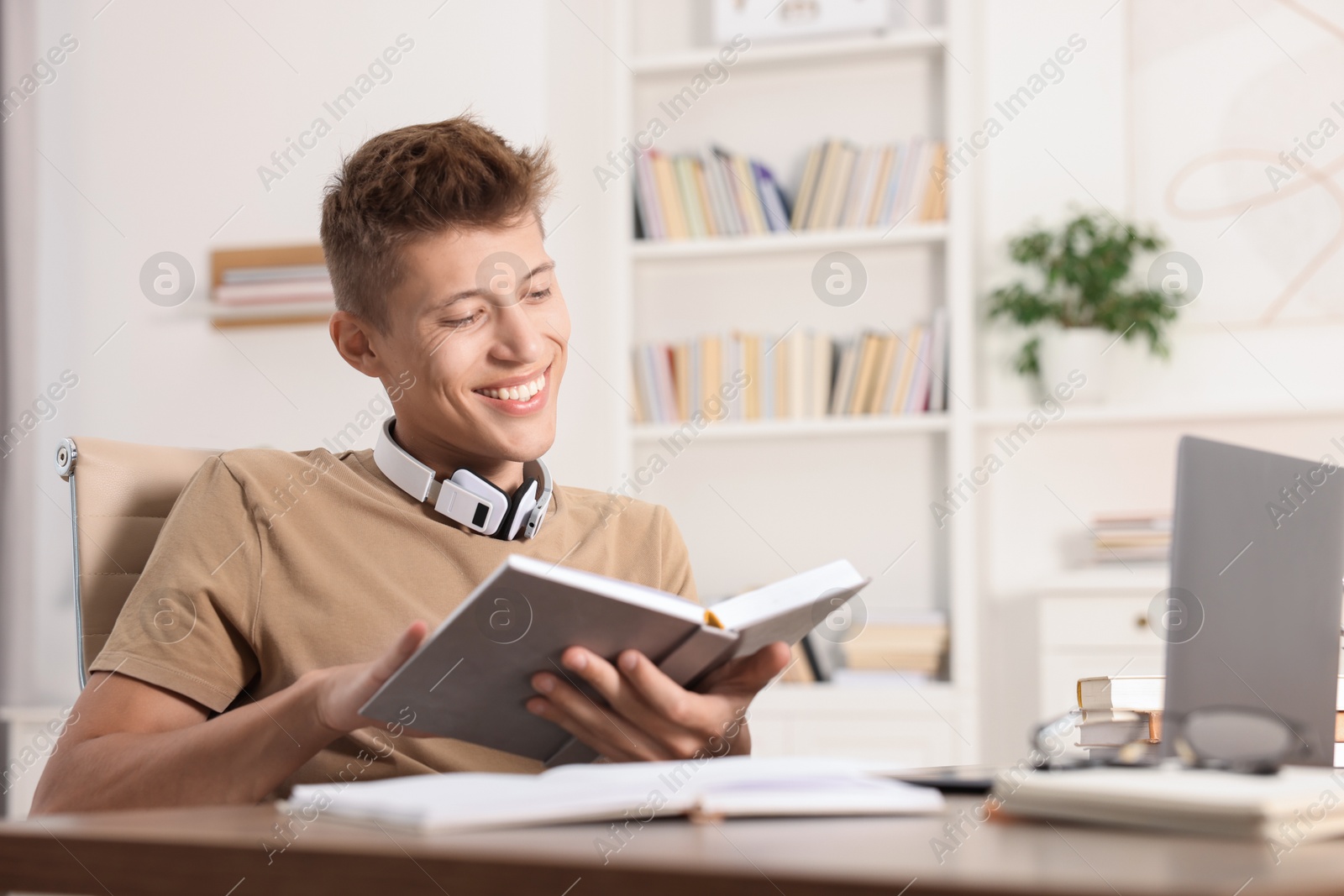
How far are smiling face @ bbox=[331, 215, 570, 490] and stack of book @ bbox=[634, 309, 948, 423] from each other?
5.91ft

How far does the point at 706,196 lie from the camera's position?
3.29 m

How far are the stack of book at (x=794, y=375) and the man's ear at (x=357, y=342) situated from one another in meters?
1.84

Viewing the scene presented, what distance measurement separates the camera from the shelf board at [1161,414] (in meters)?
2.92

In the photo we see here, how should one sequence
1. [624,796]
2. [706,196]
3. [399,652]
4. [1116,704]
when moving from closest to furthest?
1. [624,796]
2. [399,652]
3. [1116,704]
4. [706,196]

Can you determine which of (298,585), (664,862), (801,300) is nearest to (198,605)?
(298,585)

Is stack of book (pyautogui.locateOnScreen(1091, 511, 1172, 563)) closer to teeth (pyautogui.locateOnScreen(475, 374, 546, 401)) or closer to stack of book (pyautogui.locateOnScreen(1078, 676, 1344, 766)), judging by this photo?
stack of book (pyautogui.locateOnScreen(1078, 676, 1344, 766))

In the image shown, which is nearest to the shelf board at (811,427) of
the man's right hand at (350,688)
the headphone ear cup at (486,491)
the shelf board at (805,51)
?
the shelf board at (805,51)

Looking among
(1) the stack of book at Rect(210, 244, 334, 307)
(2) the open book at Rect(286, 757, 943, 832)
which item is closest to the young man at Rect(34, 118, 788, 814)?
(2) the open book at Rect(286, 757, 943, 832)

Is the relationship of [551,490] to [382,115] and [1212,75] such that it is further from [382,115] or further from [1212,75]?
[1212,75]

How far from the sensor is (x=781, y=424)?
312cm

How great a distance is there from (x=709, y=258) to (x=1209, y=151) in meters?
1.30

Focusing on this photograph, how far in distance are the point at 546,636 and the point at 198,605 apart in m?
0.51

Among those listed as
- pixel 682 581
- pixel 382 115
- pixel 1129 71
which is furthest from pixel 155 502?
pixel 1129 71

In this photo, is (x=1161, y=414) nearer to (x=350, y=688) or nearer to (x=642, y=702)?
(x=642, y=702)
